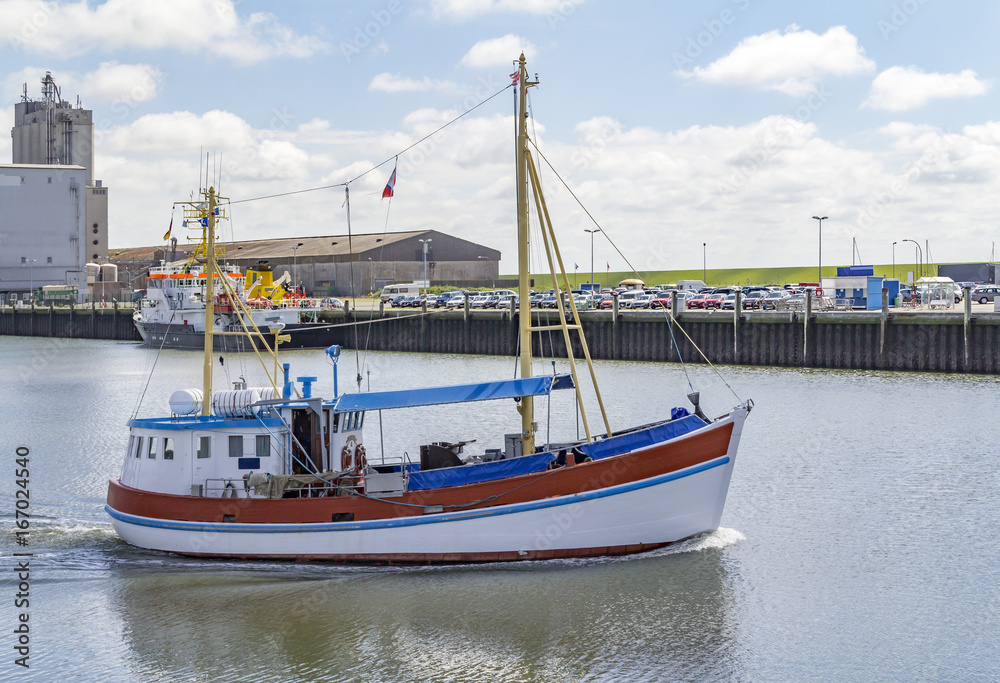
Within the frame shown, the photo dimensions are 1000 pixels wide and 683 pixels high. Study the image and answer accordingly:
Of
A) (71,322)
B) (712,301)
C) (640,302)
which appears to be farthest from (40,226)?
(712,301)

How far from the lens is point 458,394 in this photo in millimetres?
18000

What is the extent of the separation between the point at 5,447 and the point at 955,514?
27.5 m

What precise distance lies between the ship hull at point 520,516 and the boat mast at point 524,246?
1.54m

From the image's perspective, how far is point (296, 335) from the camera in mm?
67812

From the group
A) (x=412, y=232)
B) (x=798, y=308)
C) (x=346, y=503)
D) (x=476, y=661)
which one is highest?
(x=412, y=232)

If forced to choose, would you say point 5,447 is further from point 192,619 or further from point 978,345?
point 978,345

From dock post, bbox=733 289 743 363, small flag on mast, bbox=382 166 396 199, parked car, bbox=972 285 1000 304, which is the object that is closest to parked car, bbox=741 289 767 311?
dock post, bbox=733 289 743 363

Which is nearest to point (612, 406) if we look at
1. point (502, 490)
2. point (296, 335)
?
point (502, 490)

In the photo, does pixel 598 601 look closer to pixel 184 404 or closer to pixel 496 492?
pixel 496 492

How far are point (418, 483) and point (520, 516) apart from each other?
209 cm

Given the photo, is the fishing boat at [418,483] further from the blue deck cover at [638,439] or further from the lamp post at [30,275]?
the lamp post at [30,275]

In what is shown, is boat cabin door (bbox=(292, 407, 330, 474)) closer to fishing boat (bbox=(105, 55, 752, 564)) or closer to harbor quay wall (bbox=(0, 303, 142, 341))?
fishing boat (bbox=(105, 55, 752, 564))

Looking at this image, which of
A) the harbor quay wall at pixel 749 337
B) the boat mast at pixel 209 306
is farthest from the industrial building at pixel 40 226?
the boat mast at pixel 209 306

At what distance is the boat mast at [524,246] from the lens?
18.6 metres
